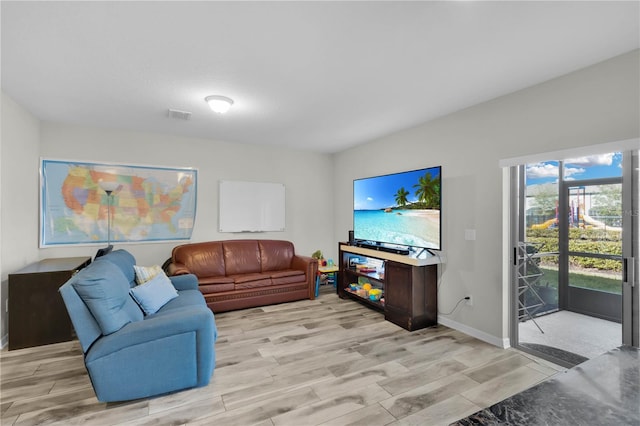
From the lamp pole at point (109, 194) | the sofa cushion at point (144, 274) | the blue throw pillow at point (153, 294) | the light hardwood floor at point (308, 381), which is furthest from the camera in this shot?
the lamp pole at point (109, 194)

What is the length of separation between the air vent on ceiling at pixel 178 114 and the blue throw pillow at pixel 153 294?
1.86 meters

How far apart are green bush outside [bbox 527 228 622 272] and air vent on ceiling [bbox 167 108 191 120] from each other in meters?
4.00

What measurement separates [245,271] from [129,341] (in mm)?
2590

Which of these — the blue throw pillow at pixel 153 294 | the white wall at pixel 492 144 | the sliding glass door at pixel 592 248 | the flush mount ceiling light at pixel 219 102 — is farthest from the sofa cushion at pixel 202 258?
the sliding glass door at pixel 592 248

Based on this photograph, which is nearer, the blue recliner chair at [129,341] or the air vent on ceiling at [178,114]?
the blue recliner chair at [129,341]

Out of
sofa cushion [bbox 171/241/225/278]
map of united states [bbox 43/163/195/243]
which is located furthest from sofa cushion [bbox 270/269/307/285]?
map of united states [bbox 43/163/195/243]

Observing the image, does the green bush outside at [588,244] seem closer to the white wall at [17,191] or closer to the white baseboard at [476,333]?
the white baseboard at [476,333]

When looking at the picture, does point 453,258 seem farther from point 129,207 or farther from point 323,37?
point 129,207

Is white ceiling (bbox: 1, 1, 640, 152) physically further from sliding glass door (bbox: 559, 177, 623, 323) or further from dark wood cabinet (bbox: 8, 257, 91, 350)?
dark wood cabinet (bbox: 8, 257, 91, 350)

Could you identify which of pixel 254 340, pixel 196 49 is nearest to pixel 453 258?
pixel 254 340

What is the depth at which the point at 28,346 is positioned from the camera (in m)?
2.98

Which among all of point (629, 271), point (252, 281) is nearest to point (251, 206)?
point (252, 281)

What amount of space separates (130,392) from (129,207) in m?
2.87

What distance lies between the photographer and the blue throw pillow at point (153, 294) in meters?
2.65
